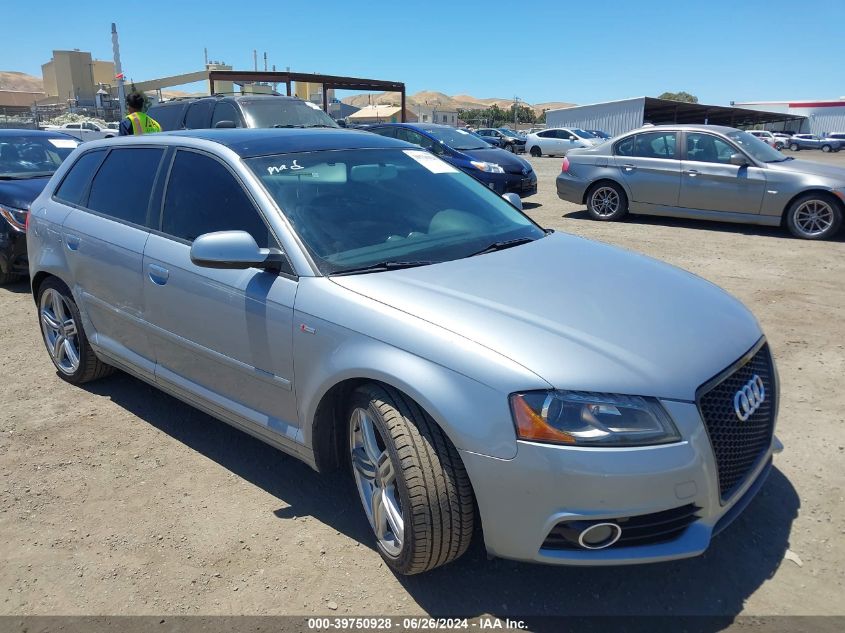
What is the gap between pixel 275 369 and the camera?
291 cm

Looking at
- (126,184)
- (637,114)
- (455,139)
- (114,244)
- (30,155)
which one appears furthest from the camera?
(637,114)

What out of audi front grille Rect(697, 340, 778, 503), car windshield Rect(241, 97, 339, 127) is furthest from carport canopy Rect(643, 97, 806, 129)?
audi front grille Rect(697, 340, 778, 503)

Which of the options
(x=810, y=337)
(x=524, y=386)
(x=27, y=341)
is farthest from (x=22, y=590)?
(x=810, y=337)

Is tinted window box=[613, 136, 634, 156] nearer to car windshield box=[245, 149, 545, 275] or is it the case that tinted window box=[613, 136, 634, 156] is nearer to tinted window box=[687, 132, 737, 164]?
tinted window box=[687, 132, 737, 164]

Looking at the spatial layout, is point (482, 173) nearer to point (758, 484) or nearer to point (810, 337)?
point (810, 337)

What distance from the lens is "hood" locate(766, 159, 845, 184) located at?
354 inches

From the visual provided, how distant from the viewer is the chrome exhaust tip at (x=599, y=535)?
2.19m

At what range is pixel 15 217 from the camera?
22.6ft

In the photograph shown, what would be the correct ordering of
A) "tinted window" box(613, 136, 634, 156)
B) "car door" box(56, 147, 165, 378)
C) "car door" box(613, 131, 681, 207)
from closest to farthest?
"car door" box(56, 147, 165, 378) → "car door" box(613, 131, 681, 207) → "tinted window" box(613, 136, 634, 156)

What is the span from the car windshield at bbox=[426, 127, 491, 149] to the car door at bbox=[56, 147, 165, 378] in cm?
910

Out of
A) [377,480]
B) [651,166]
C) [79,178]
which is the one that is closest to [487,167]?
[651,166]

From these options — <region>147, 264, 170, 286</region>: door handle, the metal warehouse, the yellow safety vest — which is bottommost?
<region>147, 264, 170, 286</region>: door handle

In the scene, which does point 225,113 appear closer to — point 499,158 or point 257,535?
point 499,158

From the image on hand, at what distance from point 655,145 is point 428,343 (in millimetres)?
9180
